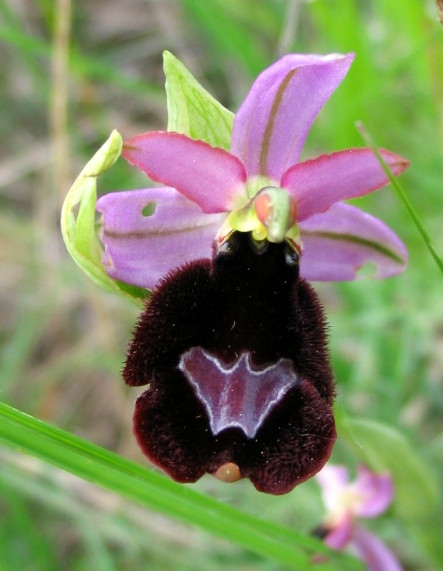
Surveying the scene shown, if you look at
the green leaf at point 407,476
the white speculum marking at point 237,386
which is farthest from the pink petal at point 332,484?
the white speculum marking at point 237,386

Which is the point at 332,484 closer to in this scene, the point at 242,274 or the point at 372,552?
the point at 372,552

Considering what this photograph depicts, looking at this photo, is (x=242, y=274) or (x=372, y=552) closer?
(x=242, y=274)

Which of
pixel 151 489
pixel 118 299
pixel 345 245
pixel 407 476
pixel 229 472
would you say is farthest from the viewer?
pixel 118 299

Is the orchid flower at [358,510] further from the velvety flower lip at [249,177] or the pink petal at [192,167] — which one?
the pink petal at [192,167]

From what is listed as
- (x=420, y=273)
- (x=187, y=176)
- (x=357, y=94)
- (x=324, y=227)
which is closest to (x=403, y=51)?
(x=357, y=94)

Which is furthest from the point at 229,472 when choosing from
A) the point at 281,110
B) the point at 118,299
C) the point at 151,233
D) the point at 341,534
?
the point at 118,299

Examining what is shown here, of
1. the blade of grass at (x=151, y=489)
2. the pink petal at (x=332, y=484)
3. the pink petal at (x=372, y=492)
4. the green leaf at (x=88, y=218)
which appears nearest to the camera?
the blade of grass at (x=151, y=489)

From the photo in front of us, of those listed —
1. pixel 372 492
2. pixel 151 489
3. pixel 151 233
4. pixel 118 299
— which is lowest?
pixel 118 299
